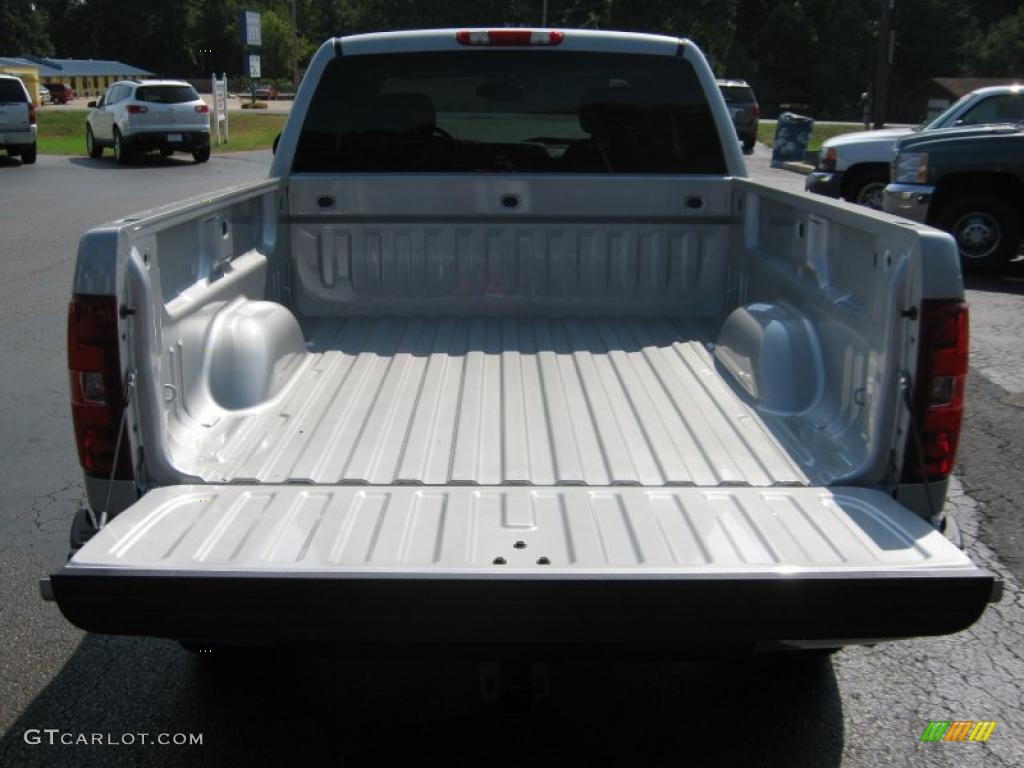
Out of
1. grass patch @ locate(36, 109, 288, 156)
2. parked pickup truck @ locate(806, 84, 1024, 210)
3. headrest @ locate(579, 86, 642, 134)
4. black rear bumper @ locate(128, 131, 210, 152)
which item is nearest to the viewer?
headrest @ locate(579, 86, 642, 134)

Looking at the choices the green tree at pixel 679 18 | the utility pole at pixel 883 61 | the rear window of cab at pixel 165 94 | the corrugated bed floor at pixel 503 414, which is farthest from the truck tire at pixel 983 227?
the green tree at pixel 679 18

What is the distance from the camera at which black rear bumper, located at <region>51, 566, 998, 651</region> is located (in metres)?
2.38

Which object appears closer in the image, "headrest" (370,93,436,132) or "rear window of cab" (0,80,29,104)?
"headrest" (370,93,436,132)

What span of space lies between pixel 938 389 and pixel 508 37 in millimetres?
2622

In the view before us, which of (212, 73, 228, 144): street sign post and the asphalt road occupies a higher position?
(212, 73, 228, 144): street sign post

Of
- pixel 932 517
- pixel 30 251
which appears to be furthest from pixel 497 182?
pixel 30 251

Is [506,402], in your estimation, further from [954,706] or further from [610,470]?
[954,706]

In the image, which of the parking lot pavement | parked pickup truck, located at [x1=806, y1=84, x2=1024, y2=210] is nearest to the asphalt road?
parked pickup truck, located at [x1=806, y1=84, x2=1024, y2=210]

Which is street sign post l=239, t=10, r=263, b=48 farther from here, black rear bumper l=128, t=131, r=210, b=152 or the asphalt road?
the asphalt road

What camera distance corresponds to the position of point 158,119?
2650cm

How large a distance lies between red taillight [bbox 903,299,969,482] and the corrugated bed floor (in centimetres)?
34

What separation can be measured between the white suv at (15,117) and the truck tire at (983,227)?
20692mm

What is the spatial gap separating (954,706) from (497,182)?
272 cm

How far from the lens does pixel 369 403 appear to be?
3781 mm
